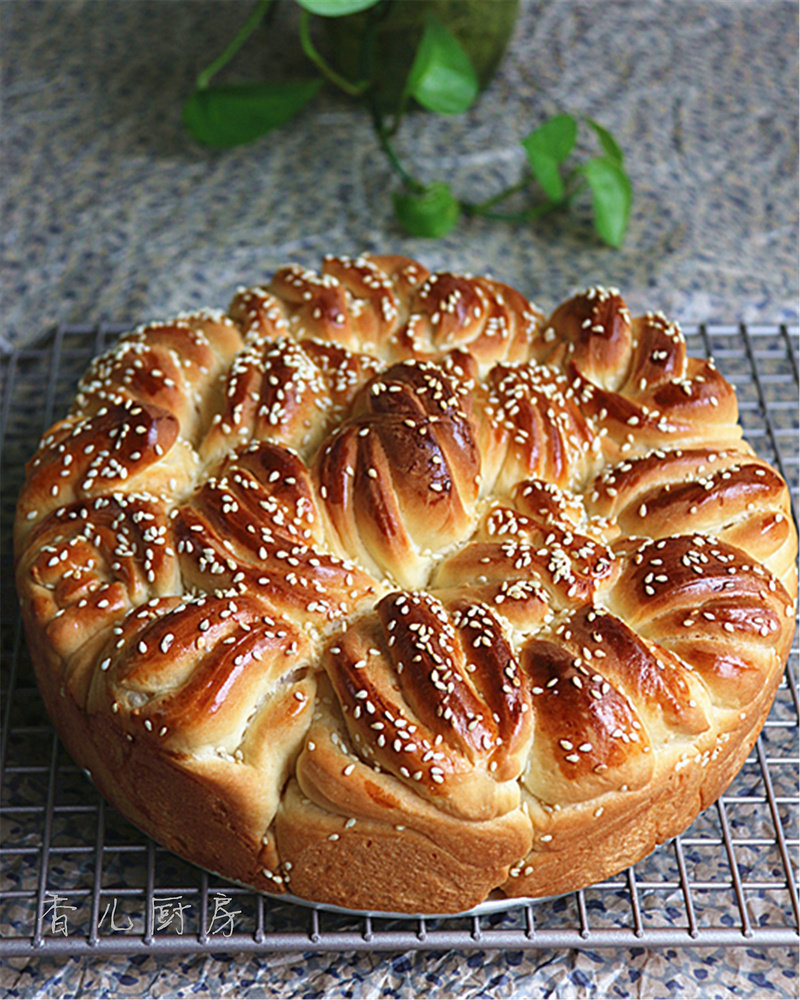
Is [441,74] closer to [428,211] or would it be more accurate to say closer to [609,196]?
[428,211]

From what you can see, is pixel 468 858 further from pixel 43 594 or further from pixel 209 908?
pixel 43 594

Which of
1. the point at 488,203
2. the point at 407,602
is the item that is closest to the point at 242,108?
the point at 488,203

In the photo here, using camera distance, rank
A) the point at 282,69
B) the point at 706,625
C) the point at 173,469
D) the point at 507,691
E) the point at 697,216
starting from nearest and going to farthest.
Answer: the point at 507,691
the point at 706,625
the point at 173,469
the point at 697,216
the point at 282,69

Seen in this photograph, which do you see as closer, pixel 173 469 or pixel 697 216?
pixel 173 469

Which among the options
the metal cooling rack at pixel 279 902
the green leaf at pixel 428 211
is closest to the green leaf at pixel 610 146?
the green leaf at pixel 428 211

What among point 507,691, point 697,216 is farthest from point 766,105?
point 507,691

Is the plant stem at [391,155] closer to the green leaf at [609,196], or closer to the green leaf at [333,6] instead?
the green leaf at [609,196]

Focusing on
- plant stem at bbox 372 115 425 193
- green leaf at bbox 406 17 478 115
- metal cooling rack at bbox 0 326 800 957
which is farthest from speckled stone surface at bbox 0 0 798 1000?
metal cooling rack at bbox 0 326 800 957
